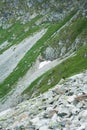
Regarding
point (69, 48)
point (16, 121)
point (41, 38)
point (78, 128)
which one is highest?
point (41, 38)

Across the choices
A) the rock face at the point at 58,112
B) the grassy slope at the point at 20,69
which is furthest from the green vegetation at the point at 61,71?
the rock face at the point at 58,112

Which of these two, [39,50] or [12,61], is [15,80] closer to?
[39,50]

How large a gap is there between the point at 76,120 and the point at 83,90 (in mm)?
6184

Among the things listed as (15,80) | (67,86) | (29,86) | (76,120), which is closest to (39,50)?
(15,80)

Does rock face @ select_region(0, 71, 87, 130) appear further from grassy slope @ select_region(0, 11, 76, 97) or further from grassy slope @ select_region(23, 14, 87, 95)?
grassy slope @ select_region(0, 11, 76, 97)

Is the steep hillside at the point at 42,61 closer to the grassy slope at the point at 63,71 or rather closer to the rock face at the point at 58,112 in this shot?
the grassy slope at the point at 63,71

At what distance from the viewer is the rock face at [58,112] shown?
30359 mm

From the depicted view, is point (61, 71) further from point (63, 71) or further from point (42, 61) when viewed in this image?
point (42, 61)

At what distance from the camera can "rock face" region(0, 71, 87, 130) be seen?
99.6ft

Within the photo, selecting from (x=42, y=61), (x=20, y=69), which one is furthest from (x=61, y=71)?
(x=20, y=69)

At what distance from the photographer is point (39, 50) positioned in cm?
13988

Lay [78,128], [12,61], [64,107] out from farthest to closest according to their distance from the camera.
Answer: [12,61]
[64,107]
[78,128]

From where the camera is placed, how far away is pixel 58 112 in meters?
32.4

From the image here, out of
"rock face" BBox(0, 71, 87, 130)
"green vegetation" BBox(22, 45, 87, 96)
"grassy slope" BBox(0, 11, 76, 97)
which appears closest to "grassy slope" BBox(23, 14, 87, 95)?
"green vegetation" BBox(22, 45, 87, 96)
